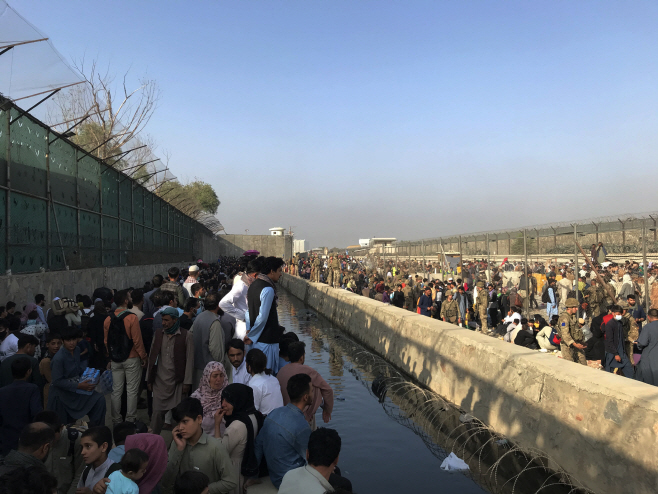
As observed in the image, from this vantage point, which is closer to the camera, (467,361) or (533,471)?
(533,471)

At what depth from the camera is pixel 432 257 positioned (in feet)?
78.8

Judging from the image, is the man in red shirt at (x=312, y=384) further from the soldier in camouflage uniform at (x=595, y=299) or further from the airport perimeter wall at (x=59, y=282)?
the soldier in camouflage uniform at (x=595, y=299)

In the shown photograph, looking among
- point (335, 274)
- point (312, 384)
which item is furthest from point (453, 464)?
point (335, 274)

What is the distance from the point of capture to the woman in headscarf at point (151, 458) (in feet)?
11.2

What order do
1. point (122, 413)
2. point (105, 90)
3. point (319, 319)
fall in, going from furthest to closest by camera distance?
1. point (105, 90)
2. point (319, 319)
3. point (122, 413)

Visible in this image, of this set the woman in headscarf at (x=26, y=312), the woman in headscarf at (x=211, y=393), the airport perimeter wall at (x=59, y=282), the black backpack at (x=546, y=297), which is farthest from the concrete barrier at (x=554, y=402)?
the airport perimeter wall at (x=59, y=282)

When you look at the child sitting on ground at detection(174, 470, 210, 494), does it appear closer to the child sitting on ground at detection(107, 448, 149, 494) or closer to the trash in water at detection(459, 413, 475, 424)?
the child sitting on ground at detection(107, 448, 149, 494)

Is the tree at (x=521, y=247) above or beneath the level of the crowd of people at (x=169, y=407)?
above

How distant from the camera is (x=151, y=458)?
136 inches

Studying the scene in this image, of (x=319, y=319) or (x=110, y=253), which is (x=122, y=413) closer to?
(x=110, y=253)

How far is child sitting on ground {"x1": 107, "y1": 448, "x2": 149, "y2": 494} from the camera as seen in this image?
3.21 metres

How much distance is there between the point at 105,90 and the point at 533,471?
127ft

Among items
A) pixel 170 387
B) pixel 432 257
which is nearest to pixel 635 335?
pixel 170 387

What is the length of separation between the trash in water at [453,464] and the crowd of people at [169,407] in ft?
7.86
